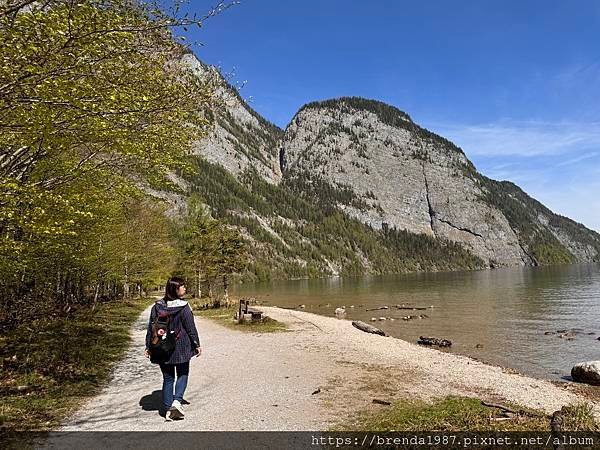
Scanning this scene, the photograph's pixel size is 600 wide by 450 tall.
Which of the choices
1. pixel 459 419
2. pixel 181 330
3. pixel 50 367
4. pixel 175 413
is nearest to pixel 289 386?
pixel 175 413

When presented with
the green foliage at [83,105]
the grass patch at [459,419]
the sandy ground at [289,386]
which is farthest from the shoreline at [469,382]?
the green foliage at [83,105]

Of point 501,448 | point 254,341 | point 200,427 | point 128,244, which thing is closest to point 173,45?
point 200,427

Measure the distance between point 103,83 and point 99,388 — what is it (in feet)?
27.4

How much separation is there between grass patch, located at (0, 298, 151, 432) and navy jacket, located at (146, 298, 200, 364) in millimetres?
2732

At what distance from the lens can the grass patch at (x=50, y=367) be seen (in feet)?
30.6

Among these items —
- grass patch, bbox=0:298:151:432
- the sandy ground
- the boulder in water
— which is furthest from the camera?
the boulder in water

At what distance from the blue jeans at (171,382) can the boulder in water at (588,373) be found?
666 inches

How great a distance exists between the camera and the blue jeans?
29.7 feet

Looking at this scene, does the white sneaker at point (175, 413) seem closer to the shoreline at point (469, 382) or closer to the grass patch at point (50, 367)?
the grass patch at point (50, 367)

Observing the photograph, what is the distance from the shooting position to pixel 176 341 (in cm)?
903

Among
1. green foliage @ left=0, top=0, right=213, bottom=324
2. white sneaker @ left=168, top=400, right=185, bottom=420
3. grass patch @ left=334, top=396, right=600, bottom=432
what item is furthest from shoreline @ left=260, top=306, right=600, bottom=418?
green foliage @ left=0, top=0, right=213, bottom=324

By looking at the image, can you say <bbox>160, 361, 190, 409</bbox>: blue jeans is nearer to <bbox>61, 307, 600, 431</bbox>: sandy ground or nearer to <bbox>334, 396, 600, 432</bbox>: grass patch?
<bbox>61, 307, 600, 431</bbox>: sandy ground

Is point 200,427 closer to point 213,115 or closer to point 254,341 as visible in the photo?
point 213,115

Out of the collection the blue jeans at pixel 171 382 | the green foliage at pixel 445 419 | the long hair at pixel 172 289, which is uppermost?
the long hair at pixel 172 289
